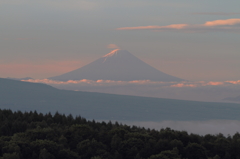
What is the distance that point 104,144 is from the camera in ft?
126

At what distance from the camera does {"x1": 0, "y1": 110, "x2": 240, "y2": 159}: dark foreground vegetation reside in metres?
35.1

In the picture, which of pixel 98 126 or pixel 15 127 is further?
pixel 98 126

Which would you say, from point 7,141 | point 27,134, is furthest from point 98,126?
point 7,141

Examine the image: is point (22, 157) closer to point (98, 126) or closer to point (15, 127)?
point (15, 127)

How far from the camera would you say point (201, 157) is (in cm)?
3953

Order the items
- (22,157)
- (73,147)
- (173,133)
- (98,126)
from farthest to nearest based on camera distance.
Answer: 1. (98,126)
2. (173,133)
3. (73,147)
4. (22,157)

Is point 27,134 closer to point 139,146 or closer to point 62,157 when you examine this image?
point 62,157

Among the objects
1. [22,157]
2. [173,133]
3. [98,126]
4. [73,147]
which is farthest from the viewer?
[98,126]

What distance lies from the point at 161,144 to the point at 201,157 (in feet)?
12.8

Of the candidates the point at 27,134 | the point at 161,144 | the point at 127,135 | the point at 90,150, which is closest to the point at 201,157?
the point at 161,144

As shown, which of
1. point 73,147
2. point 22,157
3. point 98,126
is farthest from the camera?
point 98,126

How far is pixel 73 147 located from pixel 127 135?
5344 mm

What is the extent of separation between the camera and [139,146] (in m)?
38.6

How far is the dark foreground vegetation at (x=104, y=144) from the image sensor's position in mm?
35094
